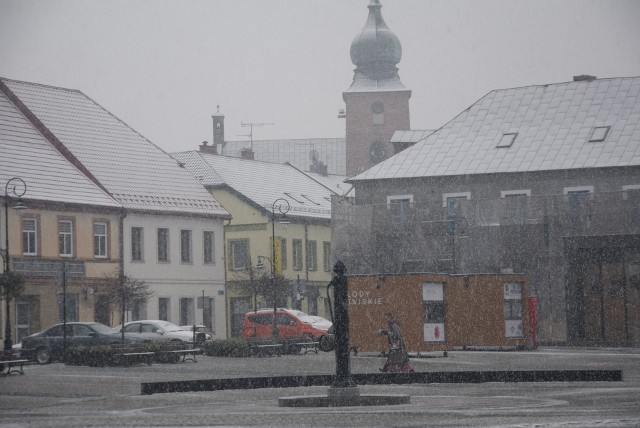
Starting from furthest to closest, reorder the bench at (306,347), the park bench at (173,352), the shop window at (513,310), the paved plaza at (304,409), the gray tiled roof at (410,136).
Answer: the gray tiled roof at (410,136), the shop window at (513,310), the bench at (306,347), the park bench at (173,352), the paved plaza at (304,409)

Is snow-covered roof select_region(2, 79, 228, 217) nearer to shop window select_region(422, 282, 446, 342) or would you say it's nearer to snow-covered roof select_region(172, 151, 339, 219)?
snow-covered roof select_region(172, 151, 339, 219)

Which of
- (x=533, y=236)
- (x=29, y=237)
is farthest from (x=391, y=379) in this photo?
(x=533, y=236)

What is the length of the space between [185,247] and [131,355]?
1021 inches

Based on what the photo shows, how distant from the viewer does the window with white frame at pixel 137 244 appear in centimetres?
6181

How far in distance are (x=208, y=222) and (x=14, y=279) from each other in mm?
26175

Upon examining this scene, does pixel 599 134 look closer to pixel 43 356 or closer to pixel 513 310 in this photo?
pixel 513 310

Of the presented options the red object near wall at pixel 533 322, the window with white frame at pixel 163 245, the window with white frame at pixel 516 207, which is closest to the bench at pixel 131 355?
the red object near wall at pixel 533 322

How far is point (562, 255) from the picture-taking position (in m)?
56.9

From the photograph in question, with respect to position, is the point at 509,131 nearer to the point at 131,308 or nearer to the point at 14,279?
the point at 131,308

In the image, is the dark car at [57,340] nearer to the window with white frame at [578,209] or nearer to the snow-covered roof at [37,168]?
the snow-covered roof at [37,168]

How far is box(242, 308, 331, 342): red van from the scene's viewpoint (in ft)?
185

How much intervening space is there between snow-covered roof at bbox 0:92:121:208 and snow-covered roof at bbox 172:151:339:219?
16106 millimetres

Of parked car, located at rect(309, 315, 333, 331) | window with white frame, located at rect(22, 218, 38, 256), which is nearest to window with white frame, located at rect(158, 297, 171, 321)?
parked car, located at rect(309, 315, 333, 331)

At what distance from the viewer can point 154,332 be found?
165 ft
